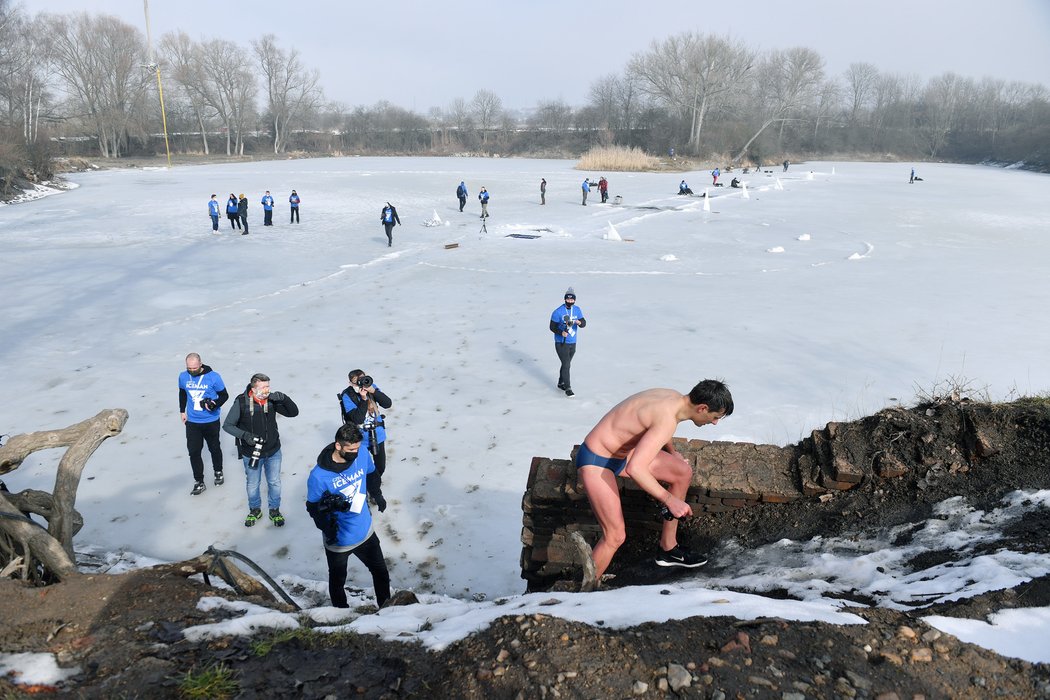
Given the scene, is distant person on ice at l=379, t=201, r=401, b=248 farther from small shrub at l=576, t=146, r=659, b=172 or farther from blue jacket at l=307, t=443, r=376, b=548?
small shrub at l=576, t=146, r=659, b=172

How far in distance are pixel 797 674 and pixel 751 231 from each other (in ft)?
71.0

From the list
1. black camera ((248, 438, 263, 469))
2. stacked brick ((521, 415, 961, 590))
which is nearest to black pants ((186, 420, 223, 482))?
black camera ((248, 438, 263, 469))

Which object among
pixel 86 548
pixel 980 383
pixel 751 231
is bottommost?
pixel 86 548

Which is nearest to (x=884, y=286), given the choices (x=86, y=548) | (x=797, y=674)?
(x=797, y=674)

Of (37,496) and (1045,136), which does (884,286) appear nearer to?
(37,496)

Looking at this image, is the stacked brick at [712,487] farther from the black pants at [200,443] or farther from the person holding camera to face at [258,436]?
the black pants at [200,443]

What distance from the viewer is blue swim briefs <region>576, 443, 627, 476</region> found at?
3.98 meters

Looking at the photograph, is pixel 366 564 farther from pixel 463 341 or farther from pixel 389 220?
pixel 389 220

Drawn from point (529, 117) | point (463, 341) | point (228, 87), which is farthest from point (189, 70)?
point (463, 341)

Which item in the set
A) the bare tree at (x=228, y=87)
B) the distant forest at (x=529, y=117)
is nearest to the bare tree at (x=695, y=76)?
the distant forest at (x=529, y=117)

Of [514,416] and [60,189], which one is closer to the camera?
[514,416]

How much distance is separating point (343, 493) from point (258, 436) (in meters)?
1.95

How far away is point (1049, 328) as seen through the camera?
1095 centimetres

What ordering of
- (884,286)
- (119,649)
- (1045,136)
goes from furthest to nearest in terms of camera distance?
(1045,136), (884,286), (119,649)
